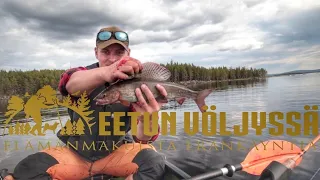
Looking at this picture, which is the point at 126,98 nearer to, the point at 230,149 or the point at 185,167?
the point at 185,167

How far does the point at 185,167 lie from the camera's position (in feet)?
22.0

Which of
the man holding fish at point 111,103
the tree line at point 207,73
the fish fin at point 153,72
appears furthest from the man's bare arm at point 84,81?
the tree line at point 207,73

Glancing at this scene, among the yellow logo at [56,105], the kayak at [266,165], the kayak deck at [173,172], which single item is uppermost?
the yellow logo at [56,105]

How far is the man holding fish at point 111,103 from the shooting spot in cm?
328

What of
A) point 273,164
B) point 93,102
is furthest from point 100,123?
point 273,164

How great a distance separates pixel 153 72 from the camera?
11.1 feet

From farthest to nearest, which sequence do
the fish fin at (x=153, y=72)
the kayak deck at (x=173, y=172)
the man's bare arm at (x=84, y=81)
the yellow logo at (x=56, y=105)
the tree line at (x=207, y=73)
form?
the tree line at (x=207, y=73)
the kayak deck at (x=173, y=172)
the yellow logo at (x=56, y=105)
the fish fin at (x=153, y=72)
the man's bare arm at (x=84, y=81)

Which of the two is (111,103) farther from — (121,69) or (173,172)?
(173,172)

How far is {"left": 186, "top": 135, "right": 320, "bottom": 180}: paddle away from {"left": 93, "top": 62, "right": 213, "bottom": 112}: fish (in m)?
1.24

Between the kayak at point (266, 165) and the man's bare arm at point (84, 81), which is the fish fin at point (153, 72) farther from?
the kayak at point (266, 165)

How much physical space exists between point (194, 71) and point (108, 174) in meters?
77.5

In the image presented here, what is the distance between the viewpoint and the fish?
3.27 meters

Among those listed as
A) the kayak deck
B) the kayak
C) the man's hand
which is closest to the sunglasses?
the man's hand

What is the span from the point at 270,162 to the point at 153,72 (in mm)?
2615
